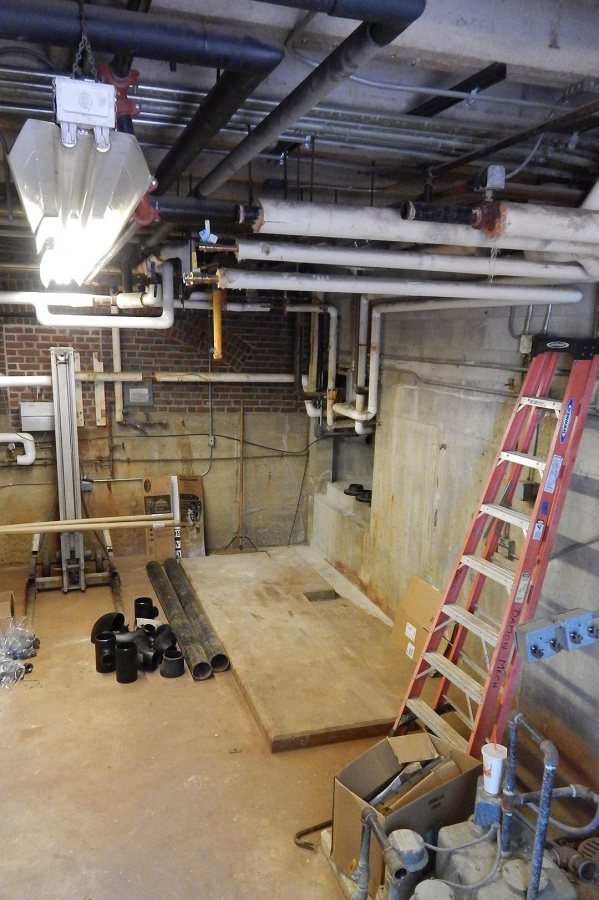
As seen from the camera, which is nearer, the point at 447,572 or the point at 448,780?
the point at 448,780

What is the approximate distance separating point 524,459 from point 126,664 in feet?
8.47

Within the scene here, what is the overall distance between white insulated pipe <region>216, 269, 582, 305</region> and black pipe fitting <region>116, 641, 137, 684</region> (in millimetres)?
2321

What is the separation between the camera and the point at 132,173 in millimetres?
1537

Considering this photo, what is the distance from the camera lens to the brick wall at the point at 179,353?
17.5 feet

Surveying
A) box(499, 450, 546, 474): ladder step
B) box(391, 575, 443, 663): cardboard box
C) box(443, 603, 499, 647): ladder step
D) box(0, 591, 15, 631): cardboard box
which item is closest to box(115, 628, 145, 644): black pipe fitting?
box(0, 591, 15, 631): cardboard box

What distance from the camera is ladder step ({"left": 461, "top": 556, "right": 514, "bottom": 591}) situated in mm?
2748

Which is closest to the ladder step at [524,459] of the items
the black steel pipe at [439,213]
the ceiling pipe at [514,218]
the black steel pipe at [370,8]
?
the ceiling pipe at [514,218]

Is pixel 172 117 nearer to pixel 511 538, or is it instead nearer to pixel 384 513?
pixel 511 538

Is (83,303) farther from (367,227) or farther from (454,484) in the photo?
(367,227)

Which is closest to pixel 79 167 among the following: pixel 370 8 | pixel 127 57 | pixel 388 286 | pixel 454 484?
pixel 127 57

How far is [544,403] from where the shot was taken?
2.86 meters

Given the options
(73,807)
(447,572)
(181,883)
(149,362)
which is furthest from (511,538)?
(149,362)

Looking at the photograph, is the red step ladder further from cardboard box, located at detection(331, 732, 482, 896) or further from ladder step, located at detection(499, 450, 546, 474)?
cardboard box, located at detection(331, 732, 482, 896)

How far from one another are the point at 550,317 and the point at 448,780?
6.91 ft
